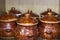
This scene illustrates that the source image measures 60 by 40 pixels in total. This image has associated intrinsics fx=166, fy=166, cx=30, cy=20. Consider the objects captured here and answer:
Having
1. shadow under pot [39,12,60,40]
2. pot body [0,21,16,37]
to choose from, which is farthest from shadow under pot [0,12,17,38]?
shadow under pot [39,12,60,40]

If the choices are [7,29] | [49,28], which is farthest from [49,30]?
[7,29]

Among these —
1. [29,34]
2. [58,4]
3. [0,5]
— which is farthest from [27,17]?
[58,4]

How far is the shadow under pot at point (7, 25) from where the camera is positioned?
2.79 feet

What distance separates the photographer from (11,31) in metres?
0.86

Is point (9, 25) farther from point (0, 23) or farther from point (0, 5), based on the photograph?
point (0, 5)

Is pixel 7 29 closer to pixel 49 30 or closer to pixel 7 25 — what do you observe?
pixel 7 25

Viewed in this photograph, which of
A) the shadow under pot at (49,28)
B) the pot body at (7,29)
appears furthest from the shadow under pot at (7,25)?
the shadow under pot at (49,28)

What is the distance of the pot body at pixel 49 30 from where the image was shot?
0.81m

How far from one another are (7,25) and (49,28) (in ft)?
0.70

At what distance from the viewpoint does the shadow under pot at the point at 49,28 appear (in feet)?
2.68

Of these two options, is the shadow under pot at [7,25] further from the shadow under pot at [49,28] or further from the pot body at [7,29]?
the shadow under pot at [49,28]

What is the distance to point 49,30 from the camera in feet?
2.67

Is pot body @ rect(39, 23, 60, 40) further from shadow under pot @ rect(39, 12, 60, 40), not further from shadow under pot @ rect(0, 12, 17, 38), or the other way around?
shadow under pot @ rect(0, 12, 17, 38)

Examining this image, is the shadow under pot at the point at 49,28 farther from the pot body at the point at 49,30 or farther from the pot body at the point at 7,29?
the pot body at the point at 7,29
